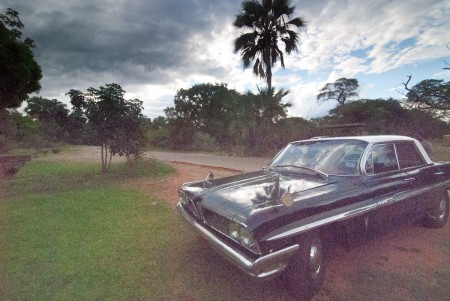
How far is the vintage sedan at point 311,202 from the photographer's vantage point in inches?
87.5

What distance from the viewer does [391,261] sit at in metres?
3.16

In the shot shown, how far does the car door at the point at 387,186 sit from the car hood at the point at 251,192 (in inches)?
23.5

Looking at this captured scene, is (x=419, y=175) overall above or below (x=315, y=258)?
above

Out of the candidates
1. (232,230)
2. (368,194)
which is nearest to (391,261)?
(368,194)

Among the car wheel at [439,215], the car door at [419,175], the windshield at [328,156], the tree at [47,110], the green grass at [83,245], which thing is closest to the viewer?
the green grass at [83,245]

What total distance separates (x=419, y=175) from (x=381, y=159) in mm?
758

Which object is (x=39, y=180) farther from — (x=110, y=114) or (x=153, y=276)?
(x=153, y=276)

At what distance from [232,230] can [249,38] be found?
600 inches

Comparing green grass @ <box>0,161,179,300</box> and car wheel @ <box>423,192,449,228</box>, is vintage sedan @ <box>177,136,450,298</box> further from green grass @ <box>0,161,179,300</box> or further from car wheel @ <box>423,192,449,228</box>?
green grass @ <box>0,161,179,300</box>

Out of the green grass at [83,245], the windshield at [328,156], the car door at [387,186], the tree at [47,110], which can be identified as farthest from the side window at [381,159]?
the tree at [47,110]

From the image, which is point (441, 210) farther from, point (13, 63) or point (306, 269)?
point (13, 63)

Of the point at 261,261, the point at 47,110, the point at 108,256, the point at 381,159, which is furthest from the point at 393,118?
the point at 47,110

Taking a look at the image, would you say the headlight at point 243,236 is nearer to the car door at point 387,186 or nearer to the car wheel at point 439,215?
the car door at point 387,186

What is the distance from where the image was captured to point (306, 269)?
91.4 inches
